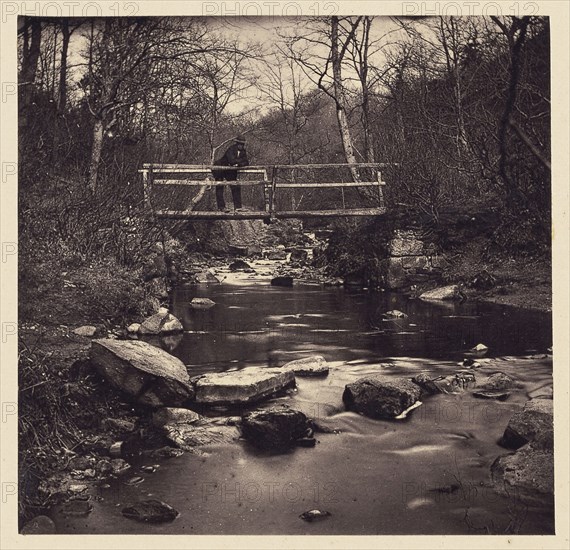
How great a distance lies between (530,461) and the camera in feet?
13.1

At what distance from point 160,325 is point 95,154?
254 cm

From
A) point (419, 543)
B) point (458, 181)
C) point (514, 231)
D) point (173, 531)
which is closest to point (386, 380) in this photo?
point (419, 543)

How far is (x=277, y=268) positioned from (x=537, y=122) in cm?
1103

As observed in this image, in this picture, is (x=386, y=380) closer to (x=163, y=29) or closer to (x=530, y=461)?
(x=530, y=461)

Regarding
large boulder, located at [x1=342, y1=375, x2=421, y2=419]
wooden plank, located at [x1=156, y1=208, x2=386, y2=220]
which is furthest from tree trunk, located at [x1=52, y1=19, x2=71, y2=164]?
wooden plank, located at [x1=156, y1=208, x2=386, y2=220]

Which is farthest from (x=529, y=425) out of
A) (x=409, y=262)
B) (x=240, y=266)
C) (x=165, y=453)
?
(x=240, y=266)

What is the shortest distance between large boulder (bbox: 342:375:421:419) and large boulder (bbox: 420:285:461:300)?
4.66 metres

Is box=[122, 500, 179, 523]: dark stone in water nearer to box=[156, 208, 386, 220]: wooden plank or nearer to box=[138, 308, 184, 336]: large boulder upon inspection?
box=[138, 308, 184, 336]: large boulder

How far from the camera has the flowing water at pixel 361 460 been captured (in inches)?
145

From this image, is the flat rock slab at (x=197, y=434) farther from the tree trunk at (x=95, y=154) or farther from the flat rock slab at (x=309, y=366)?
the tree trunk at (x=95, y=154)

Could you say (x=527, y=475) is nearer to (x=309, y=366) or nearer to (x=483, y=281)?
(x=309, y=366)

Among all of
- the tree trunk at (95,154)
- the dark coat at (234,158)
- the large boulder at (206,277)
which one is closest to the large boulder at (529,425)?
the tree trunk at (95,154)

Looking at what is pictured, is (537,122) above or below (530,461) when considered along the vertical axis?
above

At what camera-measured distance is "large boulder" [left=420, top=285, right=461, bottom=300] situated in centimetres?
988
